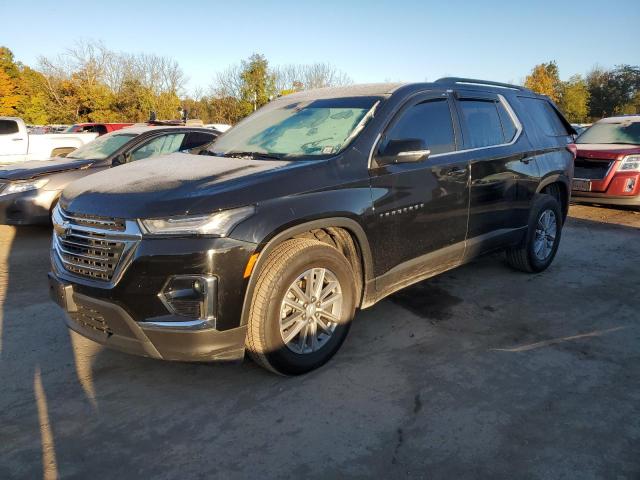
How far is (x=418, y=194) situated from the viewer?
3.56 meters

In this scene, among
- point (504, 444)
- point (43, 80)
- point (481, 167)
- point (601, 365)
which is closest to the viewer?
point (504, 444)

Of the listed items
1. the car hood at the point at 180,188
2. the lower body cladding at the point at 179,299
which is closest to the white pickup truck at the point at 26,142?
the car hood at the point at 180,188

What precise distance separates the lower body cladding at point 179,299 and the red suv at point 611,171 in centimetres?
790

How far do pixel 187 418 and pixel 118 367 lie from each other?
847 mm

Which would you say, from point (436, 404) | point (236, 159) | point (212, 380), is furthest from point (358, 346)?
point (236, 159)

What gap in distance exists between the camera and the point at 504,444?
2.46 meters

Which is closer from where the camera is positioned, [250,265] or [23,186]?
[250,265]

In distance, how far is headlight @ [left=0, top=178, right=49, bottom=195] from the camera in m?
6.45

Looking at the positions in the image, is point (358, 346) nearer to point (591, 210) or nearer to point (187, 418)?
point (187, 418)

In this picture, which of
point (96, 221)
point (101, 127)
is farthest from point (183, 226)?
point (101, 127)

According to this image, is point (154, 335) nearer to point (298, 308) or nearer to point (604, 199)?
point (298, 308)

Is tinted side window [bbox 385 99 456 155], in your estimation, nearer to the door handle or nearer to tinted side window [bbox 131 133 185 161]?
the door handle

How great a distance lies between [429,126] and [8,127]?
11147 millimetres

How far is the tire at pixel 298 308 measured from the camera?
280cm
